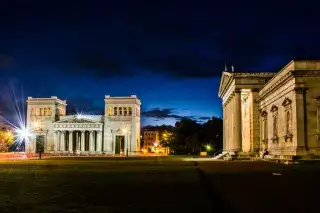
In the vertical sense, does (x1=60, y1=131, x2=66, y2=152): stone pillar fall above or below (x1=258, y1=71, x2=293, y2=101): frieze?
below

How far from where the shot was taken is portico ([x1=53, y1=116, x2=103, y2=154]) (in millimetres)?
147250

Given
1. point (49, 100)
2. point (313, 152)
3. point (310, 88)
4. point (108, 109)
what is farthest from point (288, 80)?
point (49, 100)

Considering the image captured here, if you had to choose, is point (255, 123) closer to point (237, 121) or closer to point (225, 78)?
point (237, 121)

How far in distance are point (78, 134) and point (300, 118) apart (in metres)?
116

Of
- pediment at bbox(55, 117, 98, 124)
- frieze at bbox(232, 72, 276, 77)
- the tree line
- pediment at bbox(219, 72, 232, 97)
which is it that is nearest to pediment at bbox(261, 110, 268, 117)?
frieze at bbox(232, 72, 276, 77)

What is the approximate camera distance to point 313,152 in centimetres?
4016

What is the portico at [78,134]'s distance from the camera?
483ft

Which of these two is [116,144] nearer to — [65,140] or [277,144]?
[65,140]

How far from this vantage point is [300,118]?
41125mm

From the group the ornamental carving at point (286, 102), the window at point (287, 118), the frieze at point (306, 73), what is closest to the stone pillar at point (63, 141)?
the window at point (287, 118)

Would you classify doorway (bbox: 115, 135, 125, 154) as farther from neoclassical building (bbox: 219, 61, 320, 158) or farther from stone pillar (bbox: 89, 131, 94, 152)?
neoclassical building (bbox: 219, 61, 320, 158)

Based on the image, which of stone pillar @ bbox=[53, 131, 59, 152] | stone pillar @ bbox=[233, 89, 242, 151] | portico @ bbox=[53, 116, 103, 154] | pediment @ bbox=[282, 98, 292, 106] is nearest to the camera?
pediment @ bbox=[282, 98, 292, 106]

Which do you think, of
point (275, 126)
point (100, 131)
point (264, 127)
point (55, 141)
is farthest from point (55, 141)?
point (275, 126)

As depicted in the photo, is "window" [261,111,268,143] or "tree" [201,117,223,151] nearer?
"window" [261,111,268,143]
